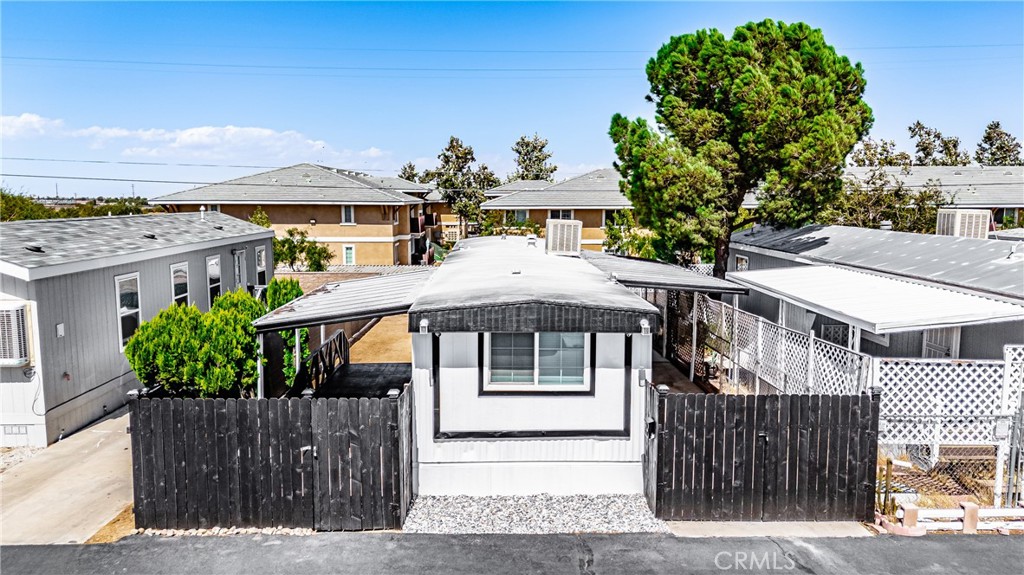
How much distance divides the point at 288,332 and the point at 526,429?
5427 millimetres

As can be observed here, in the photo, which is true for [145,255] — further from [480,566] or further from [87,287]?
[480,566]

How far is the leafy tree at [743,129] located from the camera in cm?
1647

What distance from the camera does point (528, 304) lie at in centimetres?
830

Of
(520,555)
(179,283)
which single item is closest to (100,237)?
(179,283)

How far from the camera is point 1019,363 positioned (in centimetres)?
924

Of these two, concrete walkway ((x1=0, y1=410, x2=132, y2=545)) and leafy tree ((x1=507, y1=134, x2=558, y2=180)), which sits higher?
leafy tree ((x1=507, y1=134, x2=558, y2=180))

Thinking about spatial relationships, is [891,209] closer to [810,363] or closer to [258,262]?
[810,363]

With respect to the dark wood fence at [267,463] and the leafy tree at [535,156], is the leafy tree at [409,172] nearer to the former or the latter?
the leafy tree at [535,156]

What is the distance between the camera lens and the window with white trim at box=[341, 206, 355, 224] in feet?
123

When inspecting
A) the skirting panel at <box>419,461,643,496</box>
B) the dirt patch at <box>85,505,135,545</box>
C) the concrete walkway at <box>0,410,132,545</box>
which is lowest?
the concrete walkway at <box>0,410,132,545</box>

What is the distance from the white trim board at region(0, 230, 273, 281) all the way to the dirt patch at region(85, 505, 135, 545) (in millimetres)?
4417

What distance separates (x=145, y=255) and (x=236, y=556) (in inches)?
344

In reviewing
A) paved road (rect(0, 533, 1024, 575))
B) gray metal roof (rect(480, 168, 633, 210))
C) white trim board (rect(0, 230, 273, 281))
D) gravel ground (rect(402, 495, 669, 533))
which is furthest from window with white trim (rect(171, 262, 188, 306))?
gray metal roof (rect(480, 168, 633, 210))

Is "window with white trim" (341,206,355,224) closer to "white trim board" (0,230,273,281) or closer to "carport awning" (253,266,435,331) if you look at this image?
"white trim board" (0,230,273,281)
